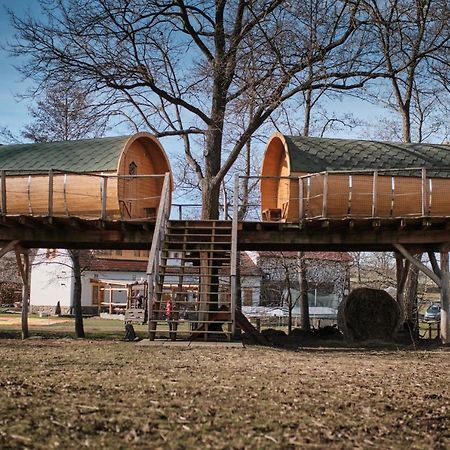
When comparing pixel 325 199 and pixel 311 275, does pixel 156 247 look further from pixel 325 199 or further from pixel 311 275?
pixel 311 275

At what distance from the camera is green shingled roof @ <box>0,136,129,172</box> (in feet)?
58.6

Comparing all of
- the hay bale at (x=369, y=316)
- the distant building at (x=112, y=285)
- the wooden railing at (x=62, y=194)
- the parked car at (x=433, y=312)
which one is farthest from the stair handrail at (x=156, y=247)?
the parked car at (x=433, y=312)

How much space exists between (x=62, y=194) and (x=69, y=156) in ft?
5.41

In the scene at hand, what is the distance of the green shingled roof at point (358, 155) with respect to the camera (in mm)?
17984

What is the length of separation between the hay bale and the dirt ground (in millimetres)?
8639

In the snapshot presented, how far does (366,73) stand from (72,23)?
9.22 m

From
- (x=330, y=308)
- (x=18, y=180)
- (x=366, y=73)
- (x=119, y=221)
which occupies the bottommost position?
(x=330, y=308)

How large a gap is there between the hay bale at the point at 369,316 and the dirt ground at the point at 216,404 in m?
8.64

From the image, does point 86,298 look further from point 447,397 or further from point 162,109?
point 447,397

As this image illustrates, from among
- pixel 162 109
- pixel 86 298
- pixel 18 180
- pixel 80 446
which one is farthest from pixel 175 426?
pixel 86 298

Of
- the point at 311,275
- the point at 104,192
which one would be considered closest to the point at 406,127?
the point at 311,275

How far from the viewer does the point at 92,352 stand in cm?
1133

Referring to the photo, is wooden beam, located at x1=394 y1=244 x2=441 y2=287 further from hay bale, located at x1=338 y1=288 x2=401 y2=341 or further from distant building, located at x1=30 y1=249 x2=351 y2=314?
distant building, located at x1=30 y1=249 x2=351 y2=314

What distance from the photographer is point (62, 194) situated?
17484 mm
